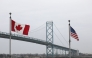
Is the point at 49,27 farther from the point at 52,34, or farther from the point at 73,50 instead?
the point at 73,50

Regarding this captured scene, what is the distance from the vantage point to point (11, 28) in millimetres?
20234

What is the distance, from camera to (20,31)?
19.4 meters

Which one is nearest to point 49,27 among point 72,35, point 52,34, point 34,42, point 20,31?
point 52,34

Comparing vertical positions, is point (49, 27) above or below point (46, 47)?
above

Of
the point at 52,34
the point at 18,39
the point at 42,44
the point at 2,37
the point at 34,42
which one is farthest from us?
the point at 52,34

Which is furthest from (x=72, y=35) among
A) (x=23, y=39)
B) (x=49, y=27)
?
(x=49, y=27)

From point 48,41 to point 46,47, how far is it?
6.94 feet

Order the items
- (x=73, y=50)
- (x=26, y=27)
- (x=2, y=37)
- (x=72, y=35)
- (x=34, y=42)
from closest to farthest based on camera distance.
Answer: (x=26, y=27) < (x=72, y=35) < (x=2, y=37) < (x=34, y=42) < (x=73, y=50)

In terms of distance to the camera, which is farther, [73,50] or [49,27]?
[73,50]

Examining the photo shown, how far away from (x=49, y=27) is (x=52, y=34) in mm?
4080

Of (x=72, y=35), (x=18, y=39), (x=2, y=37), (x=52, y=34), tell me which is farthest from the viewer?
(x=52, y=34)

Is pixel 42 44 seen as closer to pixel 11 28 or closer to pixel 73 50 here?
pixel 73 50

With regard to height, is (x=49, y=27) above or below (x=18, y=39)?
above

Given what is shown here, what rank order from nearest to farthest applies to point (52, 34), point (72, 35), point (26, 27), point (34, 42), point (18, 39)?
1. point (26, 27)
2. point (72, 35)
3. point (18, 39)
4. point (34, 42)
5. point (52, 34)
